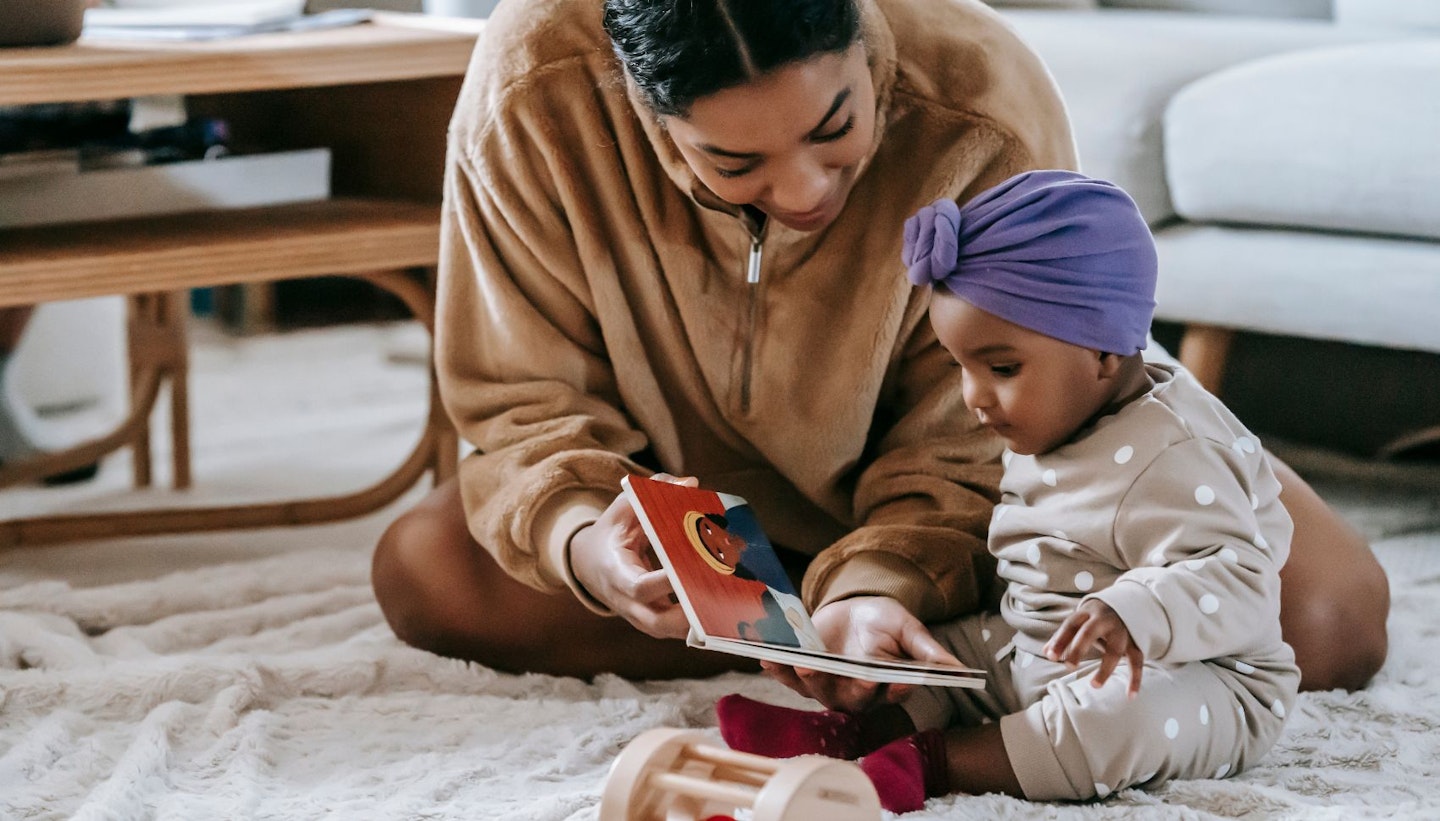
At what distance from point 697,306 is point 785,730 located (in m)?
0.35

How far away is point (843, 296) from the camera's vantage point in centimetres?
119

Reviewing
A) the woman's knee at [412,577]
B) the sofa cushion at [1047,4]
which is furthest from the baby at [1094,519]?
the sofa cushion at [1047,4]

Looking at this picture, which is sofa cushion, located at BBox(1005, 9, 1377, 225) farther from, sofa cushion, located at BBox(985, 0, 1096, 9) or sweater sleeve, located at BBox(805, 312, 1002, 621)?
sweater sleeve, located at BBox(805, 312, 1002, 621)

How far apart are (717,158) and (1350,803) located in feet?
1.86

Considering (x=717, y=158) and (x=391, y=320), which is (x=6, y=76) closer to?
(x=717, y=158)

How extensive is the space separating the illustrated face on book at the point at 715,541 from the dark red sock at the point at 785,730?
0.10 m

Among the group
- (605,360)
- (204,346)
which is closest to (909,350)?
(605,360)

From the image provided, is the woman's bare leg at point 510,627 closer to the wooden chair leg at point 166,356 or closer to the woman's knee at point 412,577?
the woman's knee at point 412,577

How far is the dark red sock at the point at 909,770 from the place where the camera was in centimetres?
94

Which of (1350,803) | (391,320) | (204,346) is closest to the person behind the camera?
(1350,803)

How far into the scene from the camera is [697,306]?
1.20 metres

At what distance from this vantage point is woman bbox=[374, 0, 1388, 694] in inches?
44.2

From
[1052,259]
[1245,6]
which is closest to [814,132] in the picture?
[1052,259]

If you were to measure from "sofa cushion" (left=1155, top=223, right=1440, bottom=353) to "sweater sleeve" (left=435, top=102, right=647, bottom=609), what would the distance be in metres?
0.70
